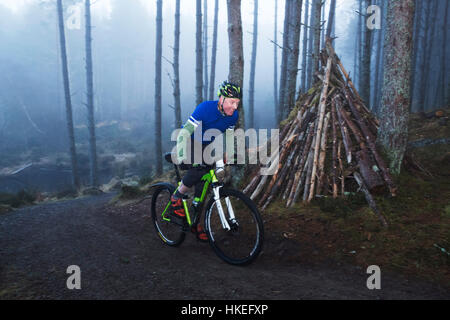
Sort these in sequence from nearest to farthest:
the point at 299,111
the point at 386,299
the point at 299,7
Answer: the point at 386,299 → the point at 299,111 → the point at 299,7

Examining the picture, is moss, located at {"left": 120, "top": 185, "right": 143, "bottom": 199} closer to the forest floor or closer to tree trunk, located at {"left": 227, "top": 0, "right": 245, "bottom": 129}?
the forest floor

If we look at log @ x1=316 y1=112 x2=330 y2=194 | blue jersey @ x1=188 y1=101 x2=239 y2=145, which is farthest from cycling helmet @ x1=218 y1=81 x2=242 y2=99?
log @ x1=316 y1=112 x2=330 y2=194

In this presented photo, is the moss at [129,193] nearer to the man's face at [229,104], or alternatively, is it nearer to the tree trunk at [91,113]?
the man's face at [229,104]

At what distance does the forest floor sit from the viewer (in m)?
3.17

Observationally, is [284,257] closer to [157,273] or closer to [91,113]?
[157,273]

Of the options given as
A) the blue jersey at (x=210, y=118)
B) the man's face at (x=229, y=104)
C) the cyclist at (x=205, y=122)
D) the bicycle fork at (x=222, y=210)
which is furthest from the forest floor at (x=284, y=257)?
the man's face at (x=229, y=104)

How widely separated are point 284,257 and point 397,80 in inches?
141

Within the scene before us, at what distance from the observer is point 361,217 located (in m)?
4.44

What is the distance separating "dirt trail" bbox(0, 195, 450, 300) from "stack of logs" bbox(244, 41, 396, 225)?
4.20 ft

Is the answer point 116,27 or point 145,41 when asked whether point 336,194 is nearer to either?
point 116,27

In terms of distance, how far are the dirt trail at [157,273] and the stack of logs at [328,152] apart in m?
1.28

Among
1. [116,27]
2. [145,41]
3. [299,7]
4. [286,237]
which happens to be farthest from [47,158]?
[145,41]

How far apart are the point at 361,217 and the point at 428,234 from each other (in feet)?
2.76

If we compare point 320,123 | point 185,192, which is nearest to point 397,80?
point 320,123
